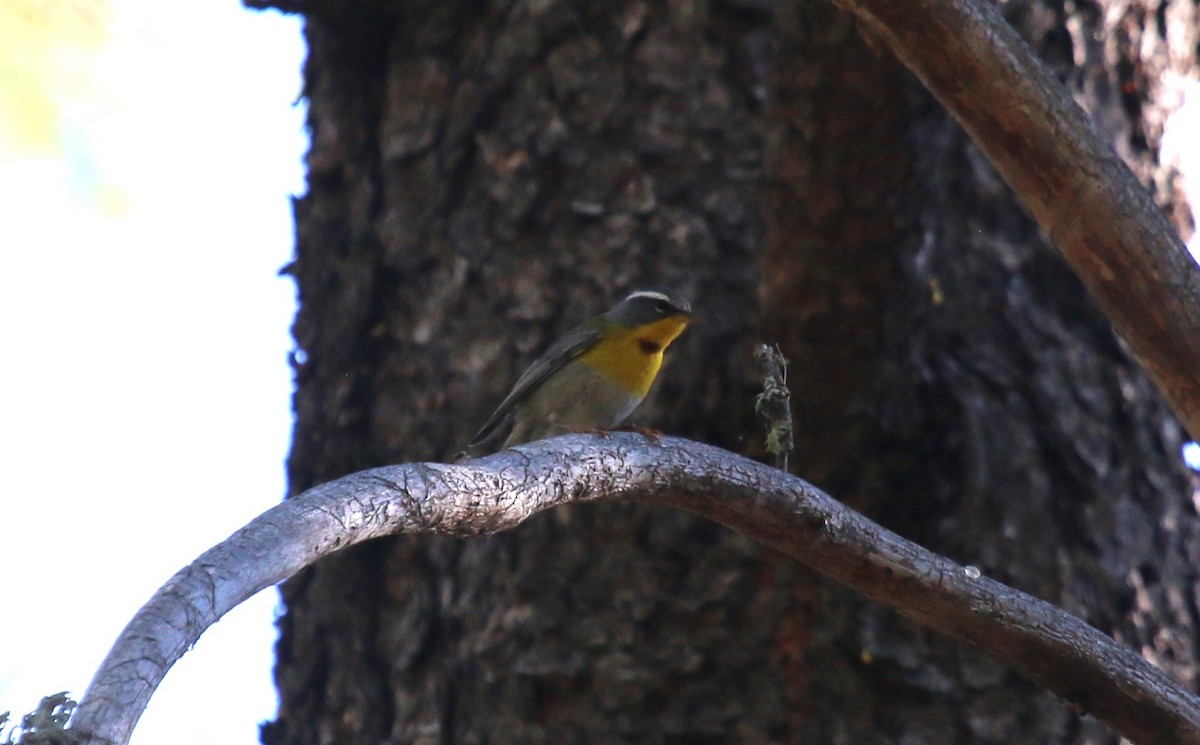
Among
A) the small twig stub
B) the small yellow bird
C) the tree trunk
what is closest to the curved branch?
the small twig stub

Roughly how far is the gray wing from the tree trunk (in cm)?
8

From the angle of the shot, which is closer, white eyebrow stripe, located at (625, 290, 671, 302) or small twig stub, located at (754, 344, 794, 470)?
small twig stub, located at (754, 344, 794, 470)

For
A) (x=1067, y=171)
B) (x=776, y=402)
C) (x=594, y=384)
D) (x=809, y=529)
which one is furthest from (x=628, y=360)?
(x=1067, y=171)

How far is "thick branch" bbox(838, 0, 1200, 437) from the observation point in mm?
3064

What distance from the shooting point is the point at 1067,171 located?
10.2 feet

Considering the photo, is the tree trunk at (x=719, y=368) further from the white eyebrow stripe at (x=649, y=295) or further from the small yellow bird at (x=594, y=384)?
the small yellow bird at (x=594, y=384)

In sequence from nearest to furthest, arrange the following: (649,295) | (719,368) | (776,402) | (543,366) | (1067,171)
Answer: (1067,171)
(776,402)
(719,368)
(649,295)
(543,366)

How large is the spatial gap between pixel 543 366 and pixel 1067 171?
6.87 feet

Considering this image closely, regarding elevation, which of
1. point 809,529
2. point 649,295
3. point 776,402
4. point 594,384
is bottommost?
point 809,529

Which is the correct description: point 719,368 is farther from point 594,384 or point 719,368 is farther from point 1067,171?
point 594,384

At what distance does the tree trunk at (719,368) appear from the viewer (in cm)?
385

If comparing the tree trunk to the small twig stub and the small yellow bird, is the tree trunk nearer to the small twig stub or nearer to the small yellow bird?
the small twig stub

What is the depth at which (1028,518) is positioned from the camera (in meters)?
4.02

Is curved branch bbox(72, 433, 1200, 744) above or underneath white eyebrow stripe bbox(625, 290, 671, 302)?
underneath
